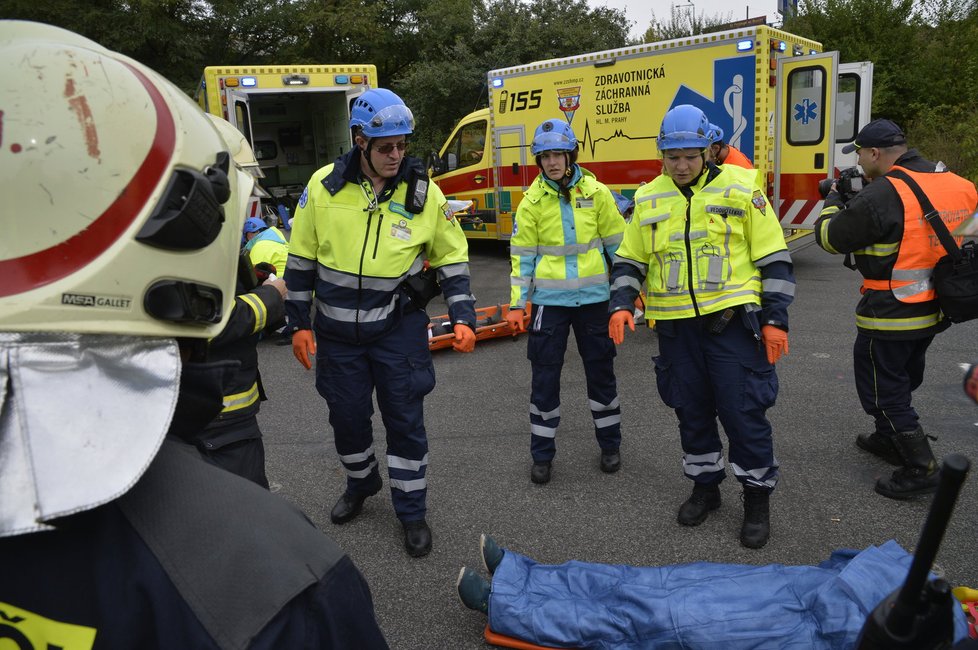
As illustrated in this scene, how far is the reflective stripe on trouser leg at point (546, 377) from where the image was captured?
4316 mm

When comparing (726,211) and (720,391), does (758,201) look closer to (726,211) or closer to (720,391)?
(726,211)

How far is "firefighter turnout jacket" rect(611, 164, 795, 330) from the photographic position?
344cm

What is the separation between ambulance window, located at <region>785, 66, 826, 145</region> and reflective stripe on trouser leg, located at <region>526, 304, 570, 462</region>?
19.6ft

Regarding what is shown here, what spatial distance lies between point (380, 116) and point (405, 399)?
134cm

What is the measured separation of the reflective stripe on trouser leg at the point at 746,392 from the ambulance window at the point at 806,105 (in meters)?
6.30

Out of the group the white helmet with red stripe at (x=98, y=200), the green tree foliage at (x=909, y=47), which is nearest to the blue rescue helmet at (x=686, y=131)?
the white helmet with red stripe at (x=98, y=200)

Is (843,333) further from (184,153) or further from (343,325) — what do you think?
(184,153)

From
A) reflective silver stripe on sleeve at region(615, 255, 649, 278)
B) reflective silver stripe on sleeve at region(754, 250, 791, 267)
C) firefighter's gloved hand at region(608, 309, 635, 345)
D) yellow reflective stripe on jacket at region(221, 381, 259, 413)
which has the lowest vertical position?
yellow reflective stripe on jacket at region(221, 381, 259, 413)

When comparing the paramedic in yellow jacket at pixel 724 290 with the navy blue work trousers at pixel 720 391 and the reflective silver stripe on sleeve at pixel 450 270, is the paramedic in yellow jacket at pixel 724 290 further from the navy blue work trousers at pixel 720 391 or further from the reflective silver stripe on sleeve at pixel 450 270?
the reflective silver stripe on sleeve at pixel 450 270

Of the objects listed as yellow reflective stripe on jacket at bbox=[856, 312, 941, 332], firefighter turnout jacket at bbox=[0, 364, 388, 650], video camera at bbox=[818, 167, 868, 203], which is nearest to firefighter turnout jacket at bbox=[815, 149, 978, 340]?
yellow reflective stripe on jacket at bbox=[856, 312, 941, 332]

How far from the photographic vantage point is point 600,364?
171 inches

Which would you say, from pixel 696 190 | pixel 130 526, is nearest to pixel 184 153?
pixel 130 526

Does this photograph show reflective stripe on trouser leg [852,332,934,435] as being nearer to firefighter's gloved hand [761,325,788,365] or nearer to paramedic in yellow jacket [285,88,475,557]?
firefighter's gloved hand [761,325,788,365]

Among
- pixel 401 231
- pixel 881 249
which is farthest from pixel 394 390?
pixel 881 249
